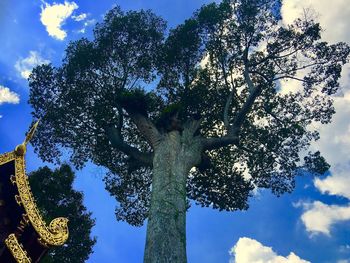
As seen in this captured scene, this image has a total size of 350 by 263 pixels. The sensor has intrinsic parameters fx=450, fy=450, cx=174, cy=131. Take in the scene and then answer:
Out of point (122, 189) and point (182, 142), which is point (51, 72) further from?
point (182, 142)

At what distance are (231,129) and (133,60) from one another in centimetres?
736

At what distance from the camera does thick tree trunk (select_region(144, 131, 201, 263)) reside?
448 inches

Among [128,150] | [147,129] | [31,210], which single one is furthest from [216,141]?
[31,210]

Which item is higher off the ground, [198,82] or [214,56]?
[214,56]

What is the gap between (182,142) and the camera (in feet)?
50.8

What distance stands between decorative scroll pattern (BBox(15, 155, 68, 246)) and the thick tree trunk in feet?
7.62

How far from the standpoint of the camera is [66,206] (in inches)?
882

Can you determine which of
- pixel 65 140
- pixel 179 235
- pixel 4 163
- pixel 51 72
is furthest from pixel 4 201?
pixel 51 72

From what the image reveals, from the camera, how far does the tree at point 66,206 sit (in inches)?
843

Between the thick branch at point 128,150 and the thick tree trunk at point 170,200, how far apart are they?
1.30 meters

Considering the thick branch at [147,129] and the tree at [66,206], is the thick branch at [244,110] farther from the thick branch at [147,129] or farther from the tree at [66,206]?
the tree at [66,206]

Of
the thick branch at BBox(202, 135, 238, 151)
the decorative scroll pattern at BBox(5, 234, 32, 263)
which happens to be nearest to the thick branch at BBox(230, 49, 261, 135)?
the thick branch at BBox(202, 135, 238, 151)

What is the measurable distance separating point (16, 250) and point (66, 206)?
42.2 ft

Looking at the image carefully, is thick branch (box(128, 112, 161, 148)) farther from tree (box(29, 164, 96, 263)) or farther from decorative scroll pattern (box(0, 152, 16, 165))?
tree (box(29, 164, 96, 263))
